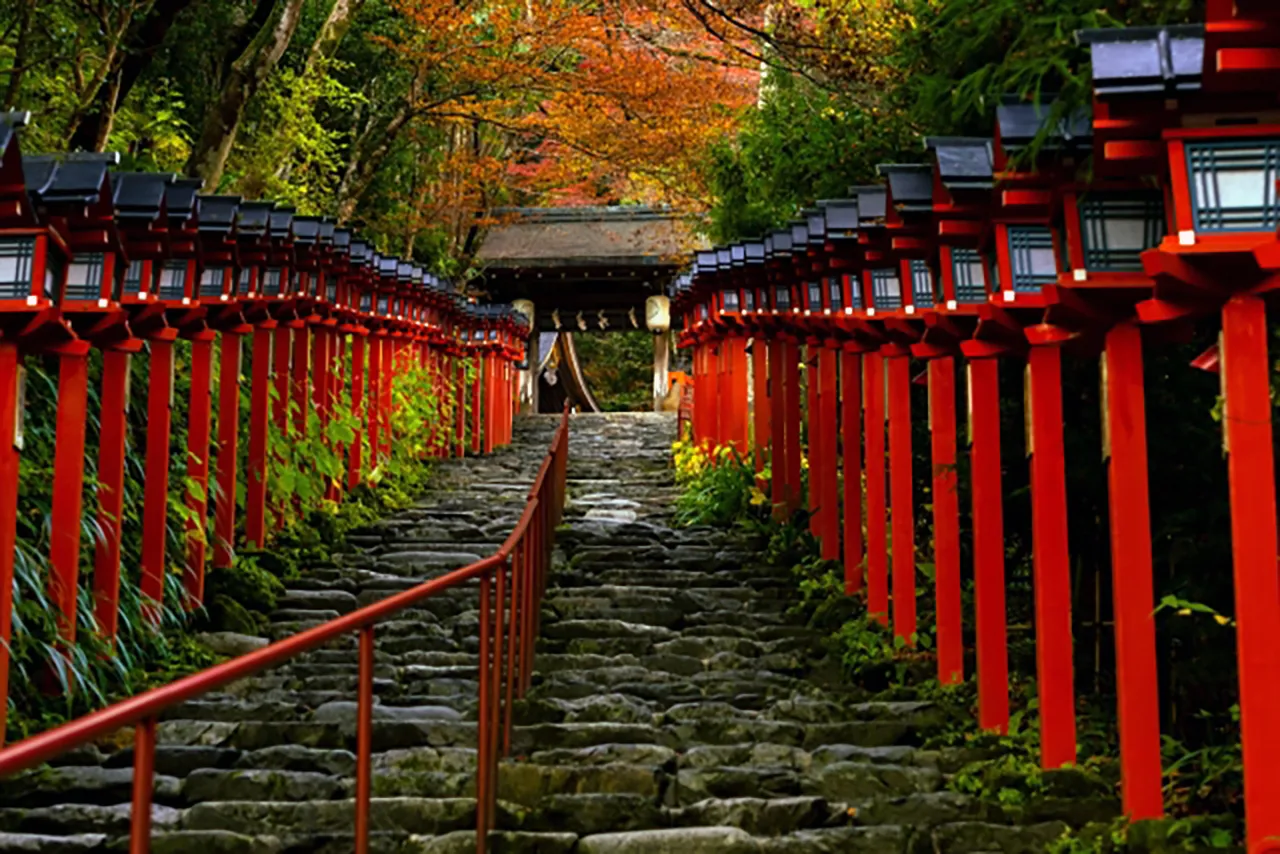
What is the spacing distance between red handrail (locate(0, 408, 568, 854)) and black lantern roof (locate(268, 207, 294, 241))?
171 inches

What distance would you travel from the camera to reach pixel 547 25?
19.0 m

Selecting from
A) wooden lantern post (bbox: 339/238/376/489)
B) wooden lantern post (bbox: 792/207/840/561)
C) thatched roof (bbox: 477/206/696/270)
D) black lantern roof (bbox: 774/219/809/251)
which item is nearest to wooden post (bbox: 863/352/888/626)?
wooden lantern post (bbox: 792/207/840/561)

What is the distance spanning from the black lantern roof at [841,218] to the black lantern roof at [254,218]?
14.7ft

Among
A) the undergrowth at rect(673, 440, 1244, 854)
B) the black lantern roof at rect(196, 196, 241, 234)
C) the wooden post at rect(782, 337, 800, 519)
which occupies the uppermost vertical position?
the black lantern roof at rect(196, 196, 241, 234)

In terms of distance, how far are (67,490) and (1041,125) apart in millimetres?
5288

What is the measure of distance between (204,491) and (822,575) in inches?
199

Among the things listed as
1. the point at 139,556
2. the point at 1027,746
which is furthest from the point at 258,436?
the point at 1027,746

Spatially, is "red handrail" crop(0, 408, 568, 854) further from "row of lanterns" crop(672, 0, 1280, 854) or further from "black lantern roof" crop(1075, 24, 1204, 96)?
"black lantern roof" crop(1075, 24, 1204, 96)

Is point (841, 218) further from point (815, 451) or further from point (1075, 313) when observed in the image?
point (1075, 313)

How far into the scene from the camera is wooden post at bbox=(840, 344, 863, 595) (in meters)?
10.4

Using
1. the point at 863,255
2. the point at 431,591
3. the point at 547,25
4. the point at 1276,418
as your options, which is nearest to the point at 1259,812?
the point at 1276,418

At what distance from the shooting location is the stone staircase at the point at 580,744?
291 cm

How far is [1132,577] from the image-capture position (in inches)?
218

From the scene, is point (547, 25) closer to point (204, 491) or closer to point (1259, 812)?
point (204, 491)
